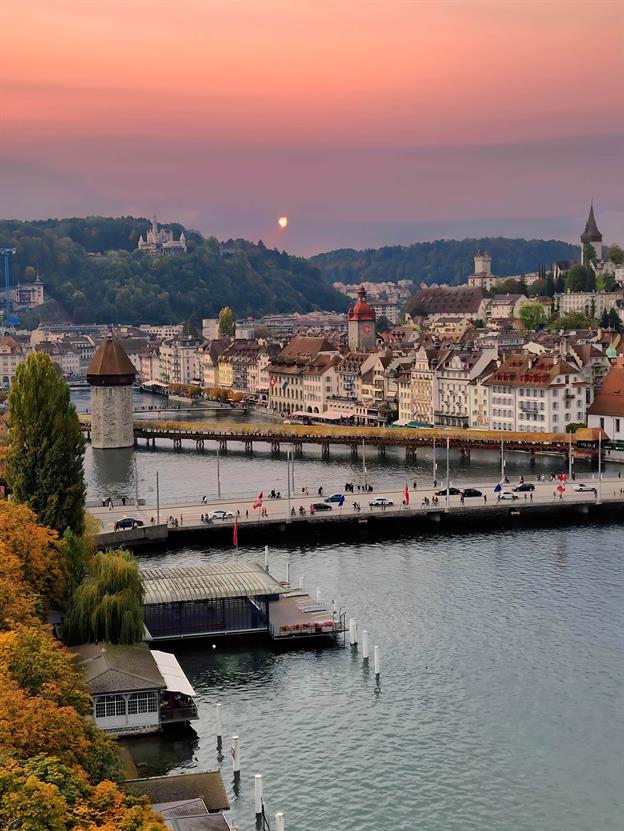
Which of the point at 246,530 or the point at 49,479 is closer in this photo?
the point at 49,479

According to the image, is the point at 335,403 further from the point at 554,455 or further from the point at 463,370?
the point at 554,455

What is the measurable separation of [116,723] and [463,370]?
77.9 meters

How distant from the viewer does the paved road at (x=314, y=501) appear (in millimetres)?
63972

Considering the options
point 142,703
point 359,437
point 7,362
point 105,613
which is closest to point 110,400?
point 359,437

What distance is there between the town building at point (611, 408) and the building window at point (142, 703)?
62.2 metres

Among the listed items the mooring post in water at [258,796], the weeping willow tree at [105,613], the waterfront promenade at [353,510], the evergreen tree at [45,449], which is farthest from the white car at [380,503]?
the mooring post in water at [258,796]

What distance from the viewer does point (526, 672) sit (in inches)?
1597

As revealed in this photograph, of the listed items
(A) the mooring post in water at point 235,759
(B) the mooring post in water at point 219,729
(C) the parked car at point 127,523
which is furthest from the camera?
(C) the parked car at point 127,523

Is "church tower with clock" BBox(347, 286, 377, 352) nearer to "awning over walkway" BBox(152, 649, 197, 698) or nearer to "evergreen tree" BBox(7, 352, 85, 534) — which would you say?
"evergreen tree" BBox(7, 352, 85, 534)

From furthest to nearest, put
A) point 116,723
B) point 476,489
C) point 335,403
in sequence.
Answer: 1. point 335,403
2. point 476,489
3. point 116,723

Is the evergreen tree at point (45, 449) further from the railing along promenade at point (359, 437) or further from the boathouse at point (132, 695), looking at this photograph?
the railing along promenade at point (359, 437)

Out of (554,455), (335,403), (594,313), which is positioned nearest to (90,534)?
(554,455)

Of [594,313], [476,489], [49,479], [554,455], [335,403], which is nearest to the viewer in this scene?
[49,479]

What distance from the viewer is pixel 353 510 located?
214 ft
